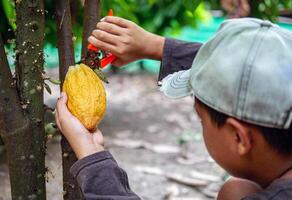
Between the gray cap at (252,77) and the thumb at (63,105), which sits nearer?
the gray cap at (252,77)

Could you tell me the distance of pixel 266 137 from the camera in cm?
98

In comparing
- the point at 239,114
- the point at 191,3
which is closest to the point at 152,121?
the point at 191,3

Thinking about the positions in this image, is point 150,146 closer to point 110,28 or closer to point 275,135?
point 110,28

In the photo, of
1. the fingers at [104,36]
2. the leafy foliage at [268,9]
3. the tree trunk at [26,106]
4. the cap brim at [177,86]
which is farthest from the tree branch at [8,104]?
the leafy foliage at [268,9]

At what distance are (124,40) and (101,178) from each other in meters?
0.37

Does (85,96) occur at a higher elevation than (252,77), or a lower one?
lower

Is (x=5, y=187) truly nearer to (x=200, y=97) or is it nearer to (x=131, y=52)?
(x=131, y=52)

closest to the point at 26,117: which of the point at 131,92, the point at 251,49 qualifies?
Answer: the point at 251,49

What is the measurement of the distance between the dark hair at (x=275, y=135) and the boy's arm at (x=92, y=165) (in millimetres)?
226

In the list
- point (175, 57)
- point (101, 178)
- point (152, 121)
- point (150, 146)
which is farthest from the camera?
point (152, 121)

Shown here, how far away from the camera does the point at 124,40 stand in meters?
1.27

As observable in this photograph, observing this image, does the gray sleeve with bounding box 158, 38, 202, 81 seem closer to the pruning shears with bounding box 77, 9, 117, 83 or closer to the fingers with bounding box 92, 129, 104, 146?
the pruning shears with bounding box 77, 9, 117, 83

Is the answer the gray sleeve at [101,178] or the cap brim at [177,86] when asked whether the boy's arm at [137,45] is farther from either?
the gray sleeve at [101,178]

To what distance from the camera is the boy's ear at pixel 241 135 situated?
97cm
